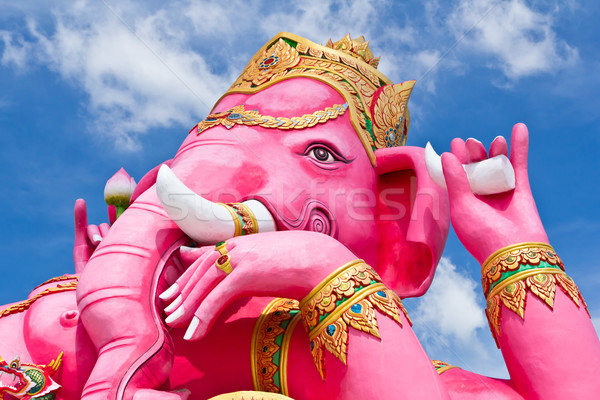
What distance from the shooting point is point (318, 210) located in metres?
4.48

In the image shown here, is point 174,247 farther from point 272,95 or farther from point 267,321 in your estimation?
point 272,95

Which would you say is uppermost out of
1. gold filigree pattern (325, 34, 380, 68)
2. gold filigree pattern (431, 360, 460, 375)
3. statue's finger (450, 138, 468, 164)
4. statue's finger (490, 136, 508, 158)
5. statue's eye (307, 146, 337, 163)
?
gold filigree pattern (325, 34, 380, 68)

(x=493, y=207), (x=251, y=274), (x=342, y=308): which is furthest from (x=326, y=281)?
(x=493, y=207)

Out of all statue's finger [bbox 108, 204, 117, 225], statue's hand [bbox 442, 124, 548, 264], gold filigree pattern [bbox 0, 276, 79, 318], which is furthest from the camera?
statue's finger [bbox 108, 204, 117, 225]

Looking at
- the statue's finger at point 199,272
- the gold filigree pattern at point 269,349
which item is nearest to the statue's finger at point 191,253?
the statue's finger at point 199,272

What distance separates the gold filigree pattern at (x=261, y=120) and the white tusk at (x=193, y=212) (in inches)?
35.1

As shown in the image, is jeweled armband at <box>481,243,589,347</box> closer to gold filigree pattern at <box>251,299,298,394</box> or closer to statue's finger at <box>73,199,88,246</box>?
gold filigree pattern at <box>251,299,298,394</box>

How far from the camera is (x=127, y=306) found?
3.68 meters

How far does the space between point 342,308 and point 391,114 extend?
2.14 m

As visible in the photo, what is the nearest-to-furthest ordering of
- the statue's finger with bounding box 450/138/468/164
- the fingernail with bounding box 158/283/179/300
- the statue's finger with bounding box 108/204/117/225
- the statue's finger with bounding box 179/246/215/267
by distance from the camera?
the fingernail with bounding box 158/283/179/300, the statue's finger with bounding box 179/246/215/267, the statue's finger with bounding box 450/138/468/164, the statue's finger with bounding box 108/204/117/225

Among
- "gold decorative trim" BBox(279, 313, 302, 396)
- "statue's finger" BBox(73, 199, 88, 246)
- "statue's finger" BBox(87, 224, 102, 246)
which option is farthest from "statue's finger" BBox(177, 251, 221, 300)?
"statue's finger" BBox(73, 199, 88, 246)

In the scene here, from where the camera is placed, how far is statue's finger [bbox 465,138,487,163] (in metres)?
4.17

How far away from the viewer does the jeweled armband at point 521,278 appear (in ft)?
12.4

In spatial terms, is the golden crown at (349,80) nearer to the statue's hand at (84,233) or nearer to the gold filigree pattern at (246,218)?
the gold filigree pattern at (246,218)
